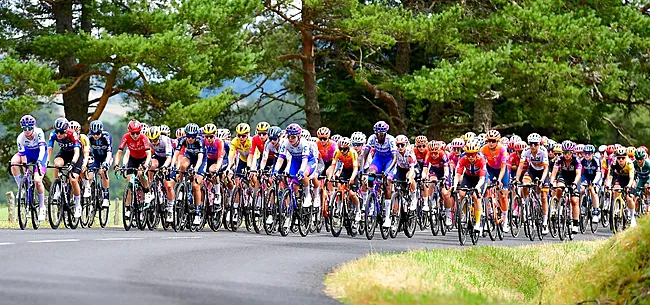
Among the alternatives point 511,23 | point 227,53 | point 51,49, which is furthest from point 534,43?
point 51,49

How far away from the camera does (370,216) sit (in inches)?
829

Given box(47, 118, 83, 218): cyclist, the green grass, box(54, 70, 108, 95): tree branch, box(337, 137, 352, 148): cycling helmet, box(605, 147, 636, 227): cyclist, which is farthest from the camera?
box(54, 70, 108, 95): tree branch

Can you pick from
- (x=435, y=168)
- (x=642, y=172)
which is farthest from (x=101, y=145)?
(x=642, y=172)

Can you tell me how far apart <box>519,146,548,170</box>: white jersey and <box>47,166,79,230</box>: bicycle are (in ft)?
30.5

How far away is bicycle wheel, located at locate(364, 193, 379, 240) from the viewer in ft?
68.4

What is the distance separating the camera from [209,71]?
3794 centimetres

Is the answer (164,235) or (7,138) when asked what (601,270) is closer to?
(164,235)

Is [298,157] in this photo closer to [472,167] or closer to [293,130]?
[293,130]

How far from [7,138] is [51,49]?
19.4ft

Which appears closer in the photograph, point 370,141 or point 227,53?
point 370,141

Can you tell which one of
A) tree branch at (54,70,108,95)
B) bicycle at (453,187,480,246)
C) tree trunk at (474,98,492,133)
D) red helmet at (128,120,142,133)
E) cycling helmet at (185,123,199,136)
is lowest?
bicycle at (453,187,480,246)

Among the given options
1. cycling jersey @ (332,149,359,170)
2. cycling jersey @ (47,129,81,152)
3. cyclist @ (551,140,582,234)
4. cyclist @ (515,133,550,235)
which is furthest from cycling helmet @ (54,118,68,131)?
cyclist @ (551,140,582,234)

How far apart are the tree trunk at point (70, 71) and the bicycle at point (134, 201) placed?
16413mm

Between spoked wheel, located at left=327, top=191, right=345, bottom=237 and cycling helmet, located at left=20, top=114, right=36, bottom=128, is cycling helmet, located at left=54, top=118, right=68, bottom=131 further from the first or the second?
spoked wheel, located at left=327, top=191, right=345, bottom=237
